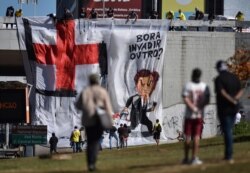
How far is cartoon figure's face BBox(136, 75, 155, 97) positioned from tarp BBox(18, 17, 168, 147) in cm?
6

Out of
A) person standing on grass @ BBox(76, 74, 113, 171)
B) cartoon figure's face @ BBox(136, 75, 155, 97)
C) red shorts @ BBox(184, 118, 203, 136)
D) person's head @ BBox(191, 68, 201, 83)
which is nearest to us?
person standing on grass @ BBox(76, 74, 113, 171)

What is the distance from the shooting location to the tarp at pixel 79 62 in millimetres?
46125

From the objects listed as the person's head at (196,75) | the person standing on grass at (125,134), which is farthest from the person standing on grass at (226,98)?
the person standing on grass at (125,134)

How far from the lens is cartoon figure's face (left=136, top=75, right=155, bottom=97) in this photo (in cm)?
4699

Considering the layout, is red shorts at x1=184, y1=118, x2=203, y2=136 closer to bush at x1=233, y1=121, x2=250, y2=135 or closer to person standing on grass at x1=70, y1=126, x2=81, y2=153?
bush at x1=233, y1=121, x2=250, y2=135

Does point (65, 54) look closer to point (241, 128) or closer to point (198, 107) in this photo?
point (241, 128)

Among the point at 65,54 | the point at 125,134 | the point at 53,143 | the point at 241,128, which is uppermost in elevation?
the point at 65,54

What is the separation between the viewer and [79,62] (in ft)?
153

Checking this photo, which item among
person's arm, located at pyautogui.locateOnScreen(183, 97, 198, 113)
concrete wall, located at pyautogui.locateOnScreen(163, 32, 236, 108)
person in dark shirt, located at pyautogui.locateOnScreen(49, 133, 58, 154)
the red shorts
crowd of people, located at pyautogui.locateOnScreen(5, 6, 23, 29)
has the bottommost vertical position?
person in dark shirt, located at pyautogui.locateOnScreen(49, 133, 58, 154)

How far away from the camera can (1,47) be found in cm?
4981

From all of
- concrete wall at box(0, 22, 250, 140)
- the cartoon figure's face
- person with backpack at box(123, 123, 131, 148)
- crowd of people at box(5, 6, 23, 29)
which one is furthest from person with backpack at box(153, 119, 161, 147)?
crowd of people at box(5, 6, 23, 29)

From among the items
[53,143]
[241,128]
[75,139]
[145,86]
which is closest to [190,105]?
[75,139]

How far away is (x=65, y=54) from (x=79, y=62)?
897mm

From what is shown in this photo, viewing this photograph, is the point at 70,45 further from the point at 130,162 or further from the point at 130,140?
the point at 130,162
